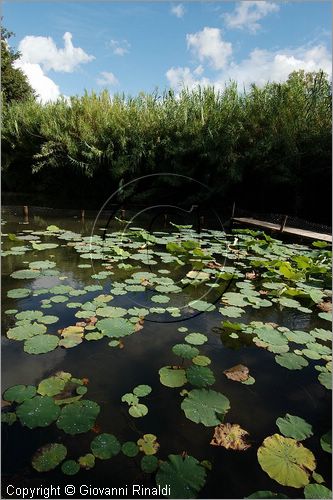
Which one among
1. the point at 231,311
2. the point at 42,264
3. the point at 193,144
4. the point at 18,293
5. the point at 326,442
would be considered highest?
the point at 193,144

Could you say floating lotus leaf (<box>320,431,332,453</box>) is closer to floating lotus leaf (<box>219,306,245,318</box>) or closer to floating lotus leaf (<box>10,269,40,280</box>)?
floating lotus leaf (<box>219,306,245,318</box>)

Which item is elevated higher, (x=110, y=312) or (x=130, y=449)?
(x=110, y=312)

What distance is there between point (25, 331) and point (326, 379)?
2531mm

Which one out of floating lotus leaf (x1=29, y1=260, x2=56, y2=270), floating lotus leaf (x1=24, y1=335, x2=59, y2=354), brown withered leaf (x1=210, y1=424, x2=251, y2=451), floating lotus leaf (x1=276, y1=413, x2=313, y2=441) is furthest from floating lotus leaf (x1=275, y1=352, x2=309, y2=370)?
floating lotus leaf (x1=29, y1=260, x2=56, y2=270)

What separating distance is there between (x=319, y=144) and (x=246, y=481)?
32.3 feet

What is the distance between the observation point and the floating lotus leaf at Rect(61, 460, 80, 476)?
1.53m

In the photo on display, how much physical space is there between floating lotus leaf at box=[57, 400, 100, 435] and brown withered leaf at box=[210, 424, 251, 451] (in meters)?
0.72

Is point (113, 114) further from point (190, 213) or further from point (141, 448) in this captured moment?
point (141, 448)

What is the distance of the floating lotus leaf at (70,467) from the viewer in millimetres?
1533

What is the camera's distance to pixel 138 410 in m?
1.96

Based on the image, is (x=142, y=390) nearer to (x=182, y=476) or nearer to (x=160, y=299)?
(x=182, y=476)

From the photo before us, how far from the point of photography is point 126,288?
386 centimetres

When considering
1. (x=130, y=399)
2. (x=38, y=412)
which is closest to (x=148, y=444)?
(x=130, y=399)

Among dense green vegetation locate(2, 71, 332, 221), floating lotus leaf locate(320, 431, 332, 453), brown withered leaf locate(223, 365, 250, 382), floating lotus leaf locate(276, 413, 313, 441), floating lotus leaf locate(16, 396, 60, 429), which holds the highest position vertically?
dense green vegetation locate(2, 71, 332, 221)
